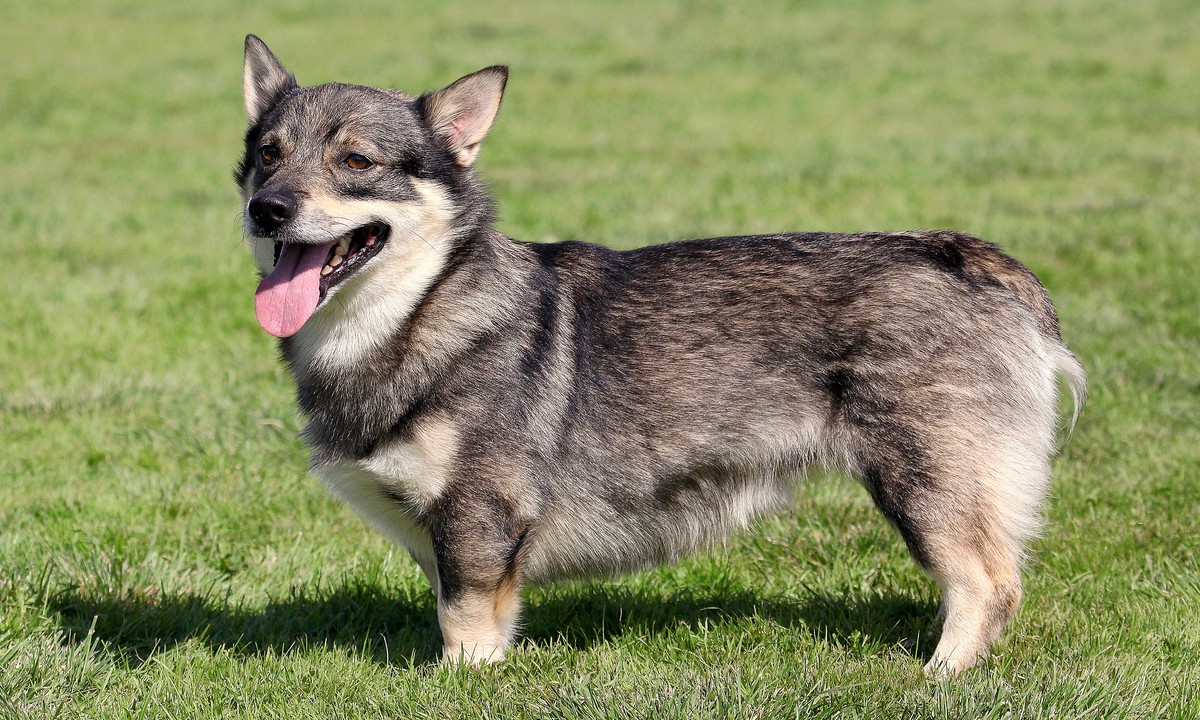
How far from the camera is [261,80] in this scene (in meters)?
4.28

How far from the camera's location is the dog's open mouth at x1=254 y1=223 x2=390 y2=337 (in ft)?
12.1

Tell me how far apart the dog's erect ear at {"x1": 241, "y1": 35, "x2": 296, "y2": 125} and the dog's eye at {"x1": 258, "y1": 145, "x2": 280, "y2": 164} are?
0.34 metres

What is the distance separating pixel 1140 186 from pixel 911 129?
Answer: 11.6 feet

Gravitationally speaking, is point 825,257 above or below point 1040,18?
above

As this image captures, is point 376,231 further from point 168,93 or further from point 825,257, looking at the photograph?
point 168,93

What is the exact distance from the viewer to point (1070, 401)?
6328 millimetres

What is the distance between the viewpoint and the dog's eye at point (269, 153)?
3.90 meters

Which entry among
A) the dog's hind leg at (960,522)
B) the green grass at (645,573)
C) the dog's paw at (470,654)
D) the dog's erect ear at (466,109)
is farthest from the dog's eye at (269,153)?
the dog's hind leg at (960,522)

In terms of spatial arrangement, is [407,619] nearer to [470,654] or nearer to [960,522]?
[470,654]

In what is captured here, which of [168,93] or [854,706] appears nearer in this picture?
[854,706]

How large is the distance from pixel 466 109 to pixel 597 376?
1009 millimetres

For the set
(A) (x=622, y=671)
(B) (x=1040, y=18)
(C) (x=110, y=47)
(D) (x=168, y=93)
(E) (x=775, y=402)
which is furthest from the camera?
(B) (x=1040, y=18)

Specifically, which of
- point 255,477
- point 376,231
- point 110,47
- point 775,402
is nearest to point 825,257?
point 775,402

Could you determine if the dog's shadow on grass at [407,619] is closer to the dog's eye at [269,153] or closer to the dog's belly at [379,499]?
the dog's belly at [379,499]
